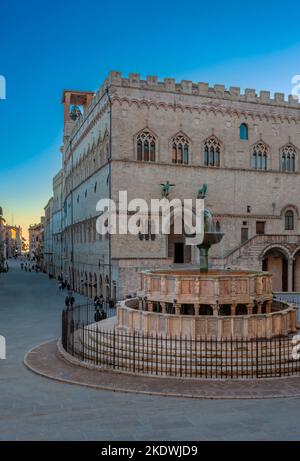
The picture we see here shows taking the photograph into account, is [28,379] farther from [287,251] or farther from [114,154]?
[287,251]

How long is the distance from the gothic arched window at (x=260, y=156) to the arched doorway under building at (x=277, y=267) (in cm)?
692

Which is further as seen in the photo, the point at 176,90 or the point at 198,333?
the point at 176,90

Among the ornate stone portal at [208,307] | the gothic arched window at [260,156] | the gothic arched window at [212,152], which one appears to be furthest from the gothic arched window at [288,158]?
the ornate stone portal at [208,307]

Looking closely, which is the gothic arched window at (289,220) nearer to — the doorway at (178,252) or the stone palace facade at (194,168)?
the stone palace facade at (194,168)

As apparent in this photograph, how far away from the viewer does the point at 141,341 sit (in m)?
13.5

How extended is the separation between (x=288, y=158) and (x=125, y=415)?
3153 cm

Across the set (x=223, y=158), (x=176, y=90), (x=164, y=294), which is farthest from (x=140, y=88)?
(x=164, y=294)

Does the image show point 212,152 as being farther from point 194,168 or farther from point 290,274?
point 290,274

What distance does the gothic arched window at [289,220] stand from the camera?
36.1m

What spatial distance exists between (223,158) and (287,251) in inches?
341

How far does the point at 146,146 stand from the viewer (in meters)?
31.9

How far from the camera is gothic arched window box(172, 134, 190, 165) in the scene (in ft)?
108

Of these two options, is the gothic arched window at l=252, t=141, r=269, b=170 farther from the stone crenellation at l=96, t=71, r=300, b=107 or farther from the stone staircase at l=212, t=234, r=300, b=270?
the stone staircase at l=212, t=234, r=300, b=270

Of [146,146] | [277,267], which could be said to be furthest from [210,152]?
[277,267]
